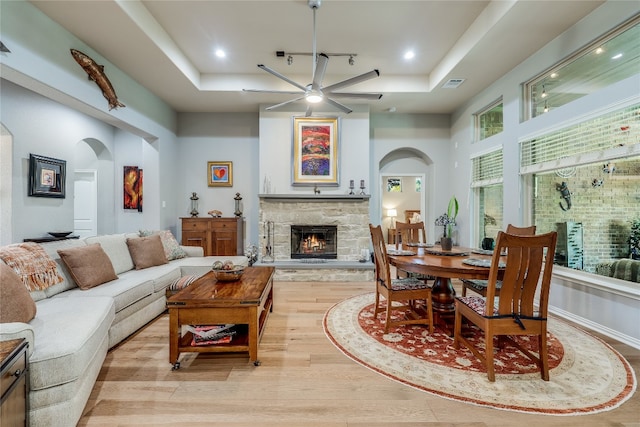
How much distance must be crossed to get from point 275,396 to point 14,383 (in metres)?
1.27

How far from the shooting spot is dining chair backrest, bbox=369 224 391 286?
2.54m

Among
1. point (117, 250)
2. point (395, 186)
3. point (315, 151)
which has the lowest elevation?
point (117, 250)

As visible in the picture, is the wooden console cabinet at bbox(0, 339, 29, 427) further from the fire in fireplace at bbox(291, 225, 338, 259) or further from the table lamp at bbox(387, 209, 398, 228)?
the table lamp at bbox(387, 209, 398, 228)

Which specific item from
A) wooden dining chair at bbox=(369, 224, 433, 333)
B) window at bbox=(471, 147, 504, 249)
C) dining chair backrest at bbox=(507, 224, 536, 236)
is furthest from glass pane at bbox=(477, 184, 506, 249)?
wooden dining chair at bbox=(369, 224, 433, 333)

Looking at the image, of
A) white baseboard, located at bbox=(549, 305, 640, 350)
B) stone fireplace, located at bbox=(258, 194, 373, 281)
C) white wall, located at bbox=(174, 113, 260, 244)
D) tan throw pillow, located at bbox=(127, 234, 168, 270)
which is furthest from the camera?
white wall, located at bbox=(174, 113, 260, 244)

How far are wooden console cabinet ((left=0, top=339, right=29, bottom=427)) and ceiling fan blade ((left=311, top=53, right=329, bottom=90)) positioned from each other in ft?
9.04

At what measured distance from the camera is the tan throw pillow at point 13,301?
1628 mm

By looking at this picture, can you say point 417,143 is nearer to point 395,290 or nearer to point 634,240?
point 634,240

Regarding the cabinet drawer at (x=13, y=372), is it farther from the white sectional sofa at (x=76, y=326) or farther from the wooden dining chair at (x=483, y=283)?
the wooden dining chair at (x=483, y=283)

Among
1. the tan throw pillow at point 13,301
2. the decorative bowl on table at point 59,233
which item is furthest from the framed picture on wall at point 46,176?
the tan throw pillow at point 13,301

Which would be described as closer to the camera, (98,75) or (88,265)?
(88,265)

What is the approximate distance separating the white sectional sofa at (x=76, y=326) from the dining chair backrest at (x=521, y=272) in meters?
2.53

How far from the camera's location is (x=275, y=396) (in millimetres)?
1737

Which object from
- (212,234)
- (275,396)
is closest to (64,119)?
(212,234)
